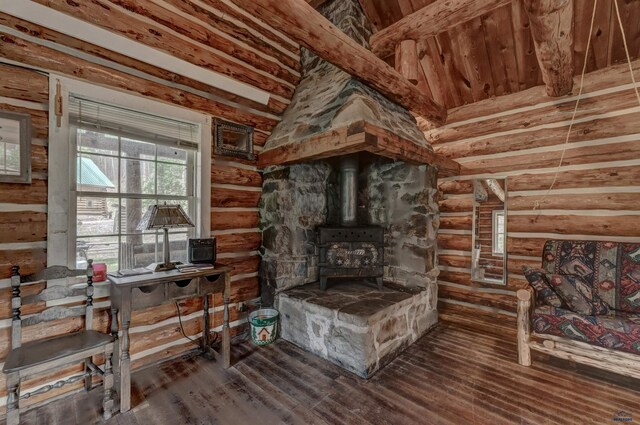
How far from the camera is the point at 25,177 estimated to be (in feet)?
6.55

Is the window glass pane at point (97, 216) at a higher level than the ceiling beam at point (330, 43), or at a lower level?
lower

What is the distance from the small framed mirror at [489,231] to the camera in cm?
353

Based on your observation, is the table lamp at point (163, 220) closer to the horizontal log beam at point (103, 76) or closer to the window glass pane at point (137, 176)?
the window glass pane at point (137, 176)

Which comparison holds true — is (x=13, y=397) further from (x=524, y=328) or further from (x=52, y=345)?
(x=524, y=328)

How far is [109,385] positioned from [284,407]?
1.24 metres

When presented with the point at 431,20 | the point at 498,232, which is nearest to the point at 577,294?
the point at 498,232

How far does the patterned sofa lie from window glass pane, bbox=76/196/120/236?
3.84m

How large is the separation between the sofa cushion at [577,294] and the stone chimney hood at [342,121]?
163cm

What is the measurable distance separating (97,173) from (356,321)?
2591 millimetres

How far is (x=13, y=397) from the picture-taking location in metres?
1.67

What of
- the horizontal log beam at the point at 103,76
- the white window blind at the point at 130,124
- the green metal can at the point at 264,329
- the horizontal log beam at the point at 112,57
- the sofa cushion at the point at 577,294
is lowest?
the green metal can at the point at 264,329

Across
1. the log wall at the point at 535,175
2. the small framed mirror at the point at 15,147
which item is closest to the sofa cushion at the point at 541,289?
the log wall at the point at 535,175

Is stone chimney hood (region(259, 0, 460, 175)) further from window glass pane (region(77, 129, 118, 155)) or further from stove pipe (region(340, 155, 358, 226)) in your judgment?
window glass pane (region(77, 129, 118, 155))

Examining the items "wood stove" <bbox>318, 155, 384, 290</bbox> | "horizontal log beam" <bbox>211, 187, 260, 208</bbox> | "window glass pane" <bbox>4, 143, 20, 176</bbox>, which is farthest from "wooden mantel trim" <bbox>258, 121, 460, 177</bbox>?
"window glass pane" <bbox>4, 143, 20, 176</bbox>
